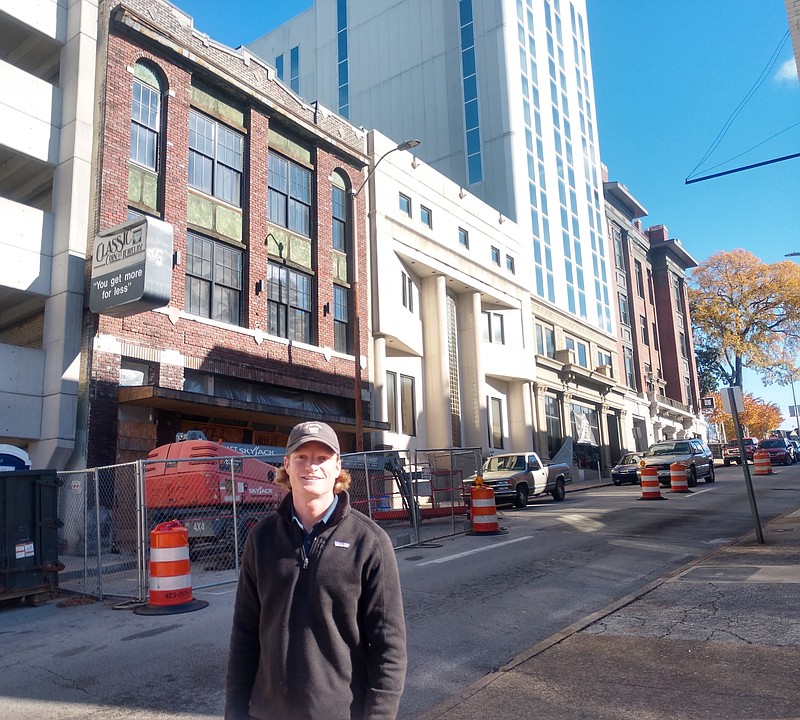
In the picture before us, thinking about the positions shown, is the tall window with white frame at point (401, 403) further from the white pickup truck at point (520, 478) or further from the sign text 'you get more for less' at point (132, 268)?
the sign text 'you get more for less' at point (132, 268)

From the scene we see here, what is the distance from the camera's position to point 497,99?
128 ft

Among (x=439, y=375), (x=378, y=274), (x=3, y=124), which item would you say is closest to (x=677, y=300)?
(x=439, y=375)

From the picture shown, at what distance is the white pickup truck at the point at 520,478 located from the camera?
2206 cm

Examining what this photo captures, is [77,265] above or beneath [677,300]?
beneath

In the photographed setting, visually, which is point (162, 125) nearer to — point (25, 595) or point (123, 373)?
point (123, 373)

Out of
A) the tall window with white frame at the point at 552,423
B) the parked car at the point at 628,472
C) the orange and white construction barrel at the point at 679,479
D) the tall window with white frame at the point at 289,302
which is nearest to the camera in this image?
the tall window with white frame at the point at 289,302

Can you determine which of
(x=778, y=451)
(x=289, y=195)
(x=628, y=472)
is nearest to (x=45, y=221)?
(x=289, y=195)

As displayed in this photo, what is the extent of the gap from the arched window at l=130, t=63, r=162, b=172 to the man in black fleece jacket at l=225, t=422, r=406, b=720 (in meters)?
18.3

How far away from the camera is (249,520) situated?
1188 centimetres

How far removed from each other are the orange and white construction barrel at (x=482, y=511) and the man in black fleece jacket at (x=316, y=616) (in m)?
12.2

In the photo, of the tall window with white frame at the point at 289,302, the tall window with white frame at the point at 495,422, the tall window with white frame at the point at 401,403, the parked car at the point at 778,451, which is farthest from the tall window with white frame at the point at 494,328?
the parked car at the point at 778,451

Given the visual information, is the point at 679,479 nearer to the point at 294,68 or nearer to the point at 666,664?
the point at 666,664

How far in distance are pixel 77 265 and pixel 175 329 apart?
9.18ft

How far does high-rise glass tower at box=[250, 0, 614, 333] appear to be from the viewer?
39562 millimetres
